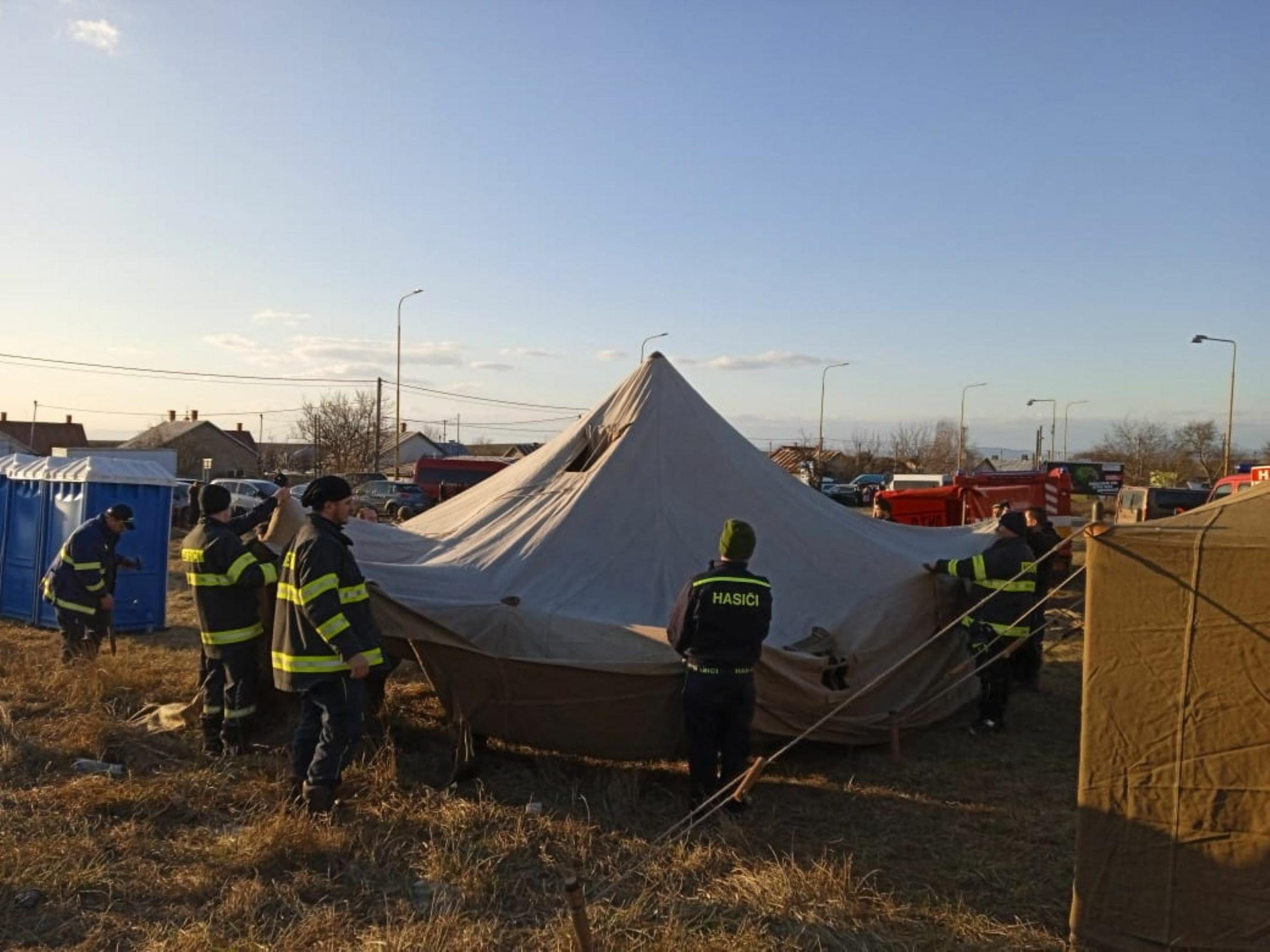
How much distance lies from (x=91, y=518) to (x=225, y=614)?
5407mm

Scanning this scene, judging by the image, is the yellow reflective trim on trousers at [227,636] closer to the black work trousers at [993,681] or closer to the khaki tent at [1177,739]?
the khaki tent at [1177,739]

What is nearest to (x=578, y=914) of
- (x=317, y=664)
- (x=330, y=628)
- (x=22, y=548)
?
(x=330, y=628)

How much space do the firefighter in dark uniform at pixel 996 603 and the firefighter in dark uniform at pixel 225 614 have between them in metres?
4.96

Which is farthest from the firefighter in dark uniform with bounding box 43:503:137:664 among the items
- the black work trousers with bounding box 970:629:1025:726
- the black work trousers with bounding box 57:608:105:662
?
the black work trousers with bounding box 970:629:1025:726

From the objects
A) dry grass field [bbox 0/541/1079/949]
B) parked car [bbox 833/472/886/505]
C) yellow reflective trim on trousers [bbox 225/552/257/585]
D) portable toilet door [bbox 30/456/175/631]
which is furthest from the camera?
parked car [bbox 833/472/886/505]

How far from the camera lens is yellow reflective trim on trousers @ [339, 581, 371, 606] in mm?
5344

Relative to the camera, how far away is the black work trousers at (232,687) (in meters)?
6.38

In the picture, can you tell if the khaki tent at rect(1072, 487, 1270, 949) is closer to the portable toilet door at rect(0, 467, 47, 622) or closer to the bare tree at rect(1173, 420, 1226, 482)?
the portable toilet door at rect(0, 467, 47, 622)

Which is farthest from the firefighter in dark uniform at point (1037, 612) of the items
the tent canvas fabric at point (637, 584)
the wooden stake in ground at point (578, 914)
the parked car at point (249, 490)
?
the parked car at point (249, 490)

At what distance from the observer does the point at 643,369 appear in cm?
858

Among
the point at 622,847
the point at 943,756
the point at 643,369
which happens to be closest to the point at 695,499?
the point at 643,369

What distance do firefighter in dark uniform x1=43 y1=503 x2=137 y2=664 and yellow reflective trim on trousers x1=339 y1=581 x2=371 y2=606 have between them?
4.67 metres

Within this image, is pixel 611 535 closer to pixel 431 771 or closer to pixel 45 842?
pixel 431 771

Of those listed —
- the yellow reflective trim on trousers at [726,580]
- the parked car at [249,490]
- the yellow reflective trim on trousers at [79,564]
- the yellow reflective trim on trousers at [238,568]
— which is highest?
the yellow reflective trim on trousers at [726,580]
